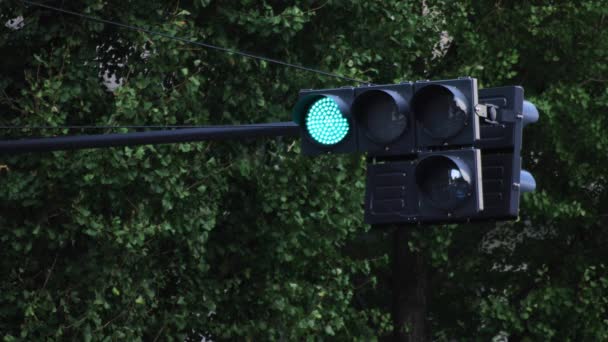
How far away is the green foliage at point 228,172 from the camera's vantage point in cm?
1728

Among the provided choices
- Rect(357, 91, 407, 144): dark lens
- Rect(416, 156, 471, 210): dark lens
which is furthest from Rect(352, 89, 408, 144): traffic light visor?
Rect(416, 156, 471, 210): dark lens

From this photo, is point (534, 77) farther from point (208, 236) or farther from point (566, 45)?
point (208, 236)

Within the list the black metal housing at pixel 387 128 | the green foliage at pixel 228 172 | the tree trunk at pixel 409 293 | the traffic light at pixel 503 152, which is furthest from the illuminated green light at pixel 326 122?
the tree trunk at pixel 409 293

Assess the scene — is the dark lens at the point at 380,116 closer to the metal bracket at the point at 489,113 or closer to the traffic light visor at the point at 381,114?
the traffic light visor at the point at 381,114

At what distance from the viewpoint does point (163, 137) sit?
389 inches

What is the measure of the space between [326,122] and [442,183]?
97 cm

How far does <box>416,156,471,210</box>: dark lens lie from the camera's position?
802cm

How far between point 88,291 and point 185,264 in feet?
4.30

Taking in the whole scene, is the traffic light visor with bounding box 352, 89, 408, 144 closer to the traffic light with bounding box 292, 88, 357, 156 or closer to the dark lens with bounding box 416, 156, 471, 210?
the traffic light with bounding box 292, 88, 357, 156

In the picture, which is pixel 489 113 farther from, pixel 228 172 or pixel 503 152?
pixel 228 172

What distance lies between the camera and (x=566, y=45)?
21672 mm

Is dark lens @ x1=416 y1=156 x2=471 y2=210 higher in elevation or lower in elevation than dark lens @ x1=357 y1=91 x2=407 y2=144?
lower

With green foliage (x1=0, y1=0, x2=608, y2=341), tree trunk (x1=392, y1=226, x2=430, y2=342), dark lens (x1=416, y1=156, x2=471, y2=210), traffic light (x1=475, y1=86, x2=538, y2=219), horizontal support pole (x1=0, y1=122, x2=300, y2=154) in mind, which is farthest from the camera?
tree trunk (x1=392, y1=226, x2=430, y2=342)

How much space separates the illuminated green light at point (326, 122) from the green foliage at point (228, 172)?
8.15 meters
